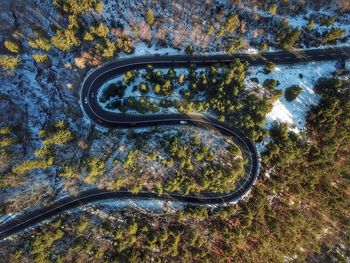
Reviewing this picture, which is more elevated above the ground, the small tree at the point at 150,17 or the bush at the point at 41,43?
the small tree at the point at 150,17

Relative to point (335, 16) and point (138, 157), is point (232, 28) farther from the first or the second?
point (138, 157)

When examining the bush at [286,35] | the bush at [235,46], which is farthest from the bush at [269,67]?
the bush at [235,46]

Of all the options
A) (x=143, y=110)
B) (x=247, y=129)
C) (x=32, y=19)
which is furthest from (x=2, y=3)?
(x=247, y=129)

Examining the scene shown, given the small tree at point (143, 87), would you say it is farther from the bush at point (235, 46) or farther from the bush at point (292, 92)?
the bush at point (292, 92)

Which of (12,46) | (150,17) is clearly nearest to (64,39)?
(12,46)

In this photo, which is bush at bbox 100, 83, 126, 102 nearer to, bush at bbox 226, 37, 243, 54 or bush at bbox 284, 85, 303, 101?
bush at bbox 226, 37, 243, 54
